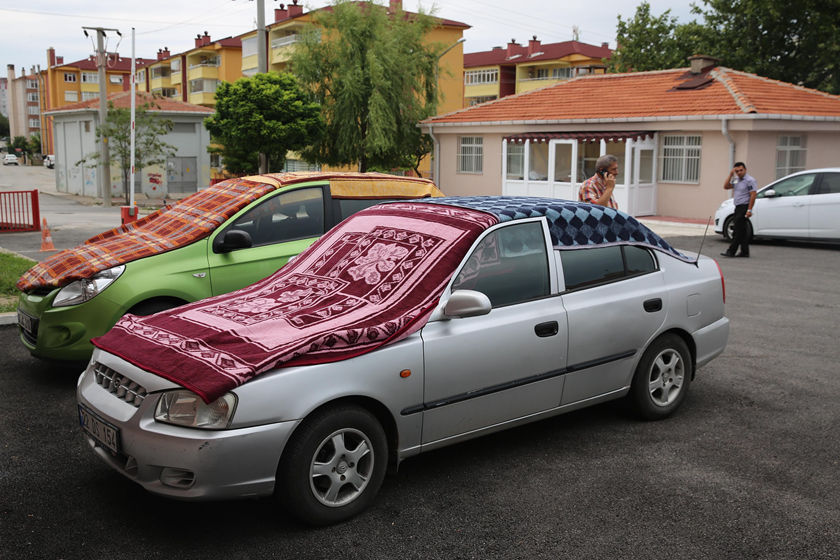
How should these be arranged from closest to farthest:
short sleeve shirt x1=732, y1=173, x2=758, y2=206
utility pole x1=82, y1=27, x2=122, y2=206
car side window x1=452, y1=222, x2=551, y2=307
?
car side window x1=452, y1=222, x2=551, y2=307, short sleeve shirt x1=732, y1=173, x2=758, y2=206, utility pole x1=82, y1=27, x2=122, y2=206

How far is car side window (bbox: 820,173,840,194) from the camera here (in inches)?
644

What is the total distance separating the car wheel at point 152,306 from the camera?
6582 mm

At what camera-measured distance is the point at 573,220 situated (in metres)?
5.34

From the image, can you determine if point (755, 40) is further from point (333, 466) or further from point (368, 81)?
point (333, 466)

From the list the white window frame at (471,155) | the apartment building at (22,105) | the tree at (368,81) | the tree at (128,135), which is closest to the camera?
the white window frame at (471,155)

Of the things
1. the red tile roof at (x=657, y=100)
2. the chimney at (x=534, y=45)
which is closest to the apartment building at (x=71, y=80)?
the chimney at (x=534, y=45)

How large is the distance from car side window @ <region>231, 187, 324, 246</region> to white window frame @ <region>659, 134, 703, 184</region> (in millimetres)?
19549

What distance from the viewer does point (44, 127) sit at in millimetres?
98688

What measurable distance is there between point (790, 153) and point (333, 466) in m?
24.0

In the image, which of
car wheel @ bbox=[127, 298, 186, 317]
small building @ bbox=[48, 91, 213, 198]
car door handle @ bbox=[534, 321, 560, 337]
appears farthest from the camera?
small building @ bbox=[48, 91, 213, 198]

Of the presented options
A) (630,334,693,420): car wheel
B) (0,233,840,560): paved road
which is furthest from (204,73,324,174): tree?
(630,334,693,420): car wheel

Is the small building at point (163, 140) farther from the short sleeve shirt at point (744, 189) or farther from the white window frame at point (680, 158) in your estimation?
the short sleeve shirt at point (744, 189)

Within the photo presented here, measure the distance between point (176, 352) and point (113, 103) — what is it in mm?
39877

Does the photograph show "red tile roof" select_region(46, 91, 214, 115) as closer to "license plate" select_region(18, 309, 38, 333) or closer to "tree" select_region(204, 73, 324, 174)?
"tree" select_region(204, 73, 324, 174)
